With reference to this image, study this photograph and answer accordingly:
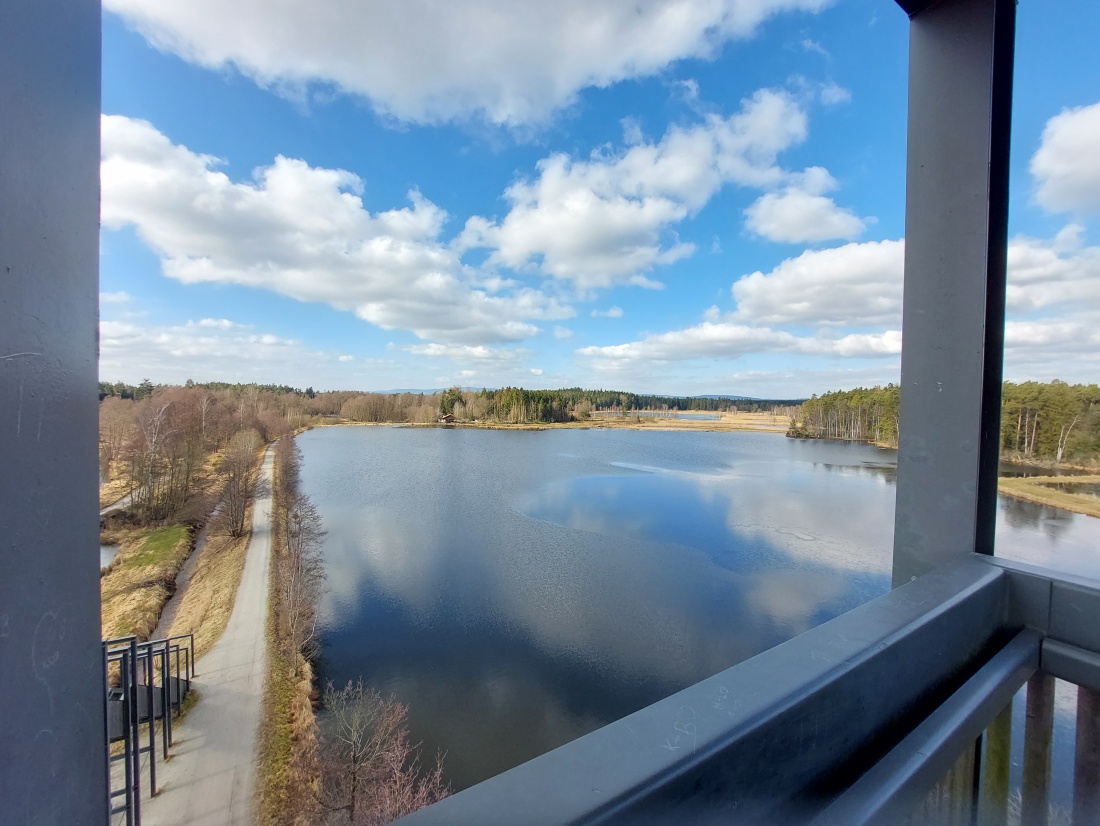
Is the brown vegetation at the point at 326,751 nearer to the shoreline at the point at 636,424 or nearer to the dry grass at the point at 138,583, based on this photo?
the dry grass at the point at 138,583

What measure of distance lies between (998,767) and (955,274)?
0.95 m

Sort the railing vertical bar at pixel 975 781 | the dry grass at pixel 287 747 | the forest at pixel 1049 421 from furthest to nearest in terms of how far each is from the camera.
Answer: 1. the dry grass at pixel 287 747
2. the forest at pixel 1049 421
3. the railing vertical bar at pixel 975 781

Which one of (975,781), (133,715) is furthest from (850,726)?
(133,715)

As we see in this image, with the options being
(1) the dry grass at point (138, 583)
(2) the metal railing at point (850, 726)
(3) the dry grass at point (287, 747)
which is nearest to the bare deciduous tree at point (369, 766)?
(3) the dry grass at point (287, 747)

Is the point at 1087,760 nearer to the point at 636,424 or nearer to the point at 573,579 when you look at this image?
the point at 573,579

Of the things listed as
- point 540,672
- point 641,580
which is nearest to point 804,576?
point 641,580

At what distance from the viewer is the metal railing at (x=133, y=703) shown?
1.34 m

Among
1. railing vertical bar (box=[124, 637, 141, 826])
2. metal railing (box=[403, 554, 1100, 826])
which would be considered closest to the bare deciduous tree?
railing vertical bar (box=[124, 637, 141, 826])

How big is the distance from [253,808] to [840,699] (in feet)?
20.7

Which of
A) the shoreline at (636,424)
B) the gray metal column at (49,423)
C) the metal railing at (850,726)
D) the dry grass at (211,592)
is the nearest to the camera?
the gray metal column at (49,423)

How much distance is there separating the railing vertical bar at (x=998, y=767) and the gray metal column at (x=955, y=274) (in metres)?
0.33

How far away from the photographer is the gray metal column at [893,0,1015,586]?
1.01m

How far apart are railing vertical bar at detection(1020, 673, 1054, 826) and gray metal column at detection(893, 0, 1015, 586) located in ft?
0.96

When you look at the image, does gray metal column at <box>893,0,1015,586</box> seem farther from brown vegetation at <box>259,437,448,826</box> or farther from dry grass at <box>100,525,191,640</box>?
dry grass at <box>100,525,191,640</box>
